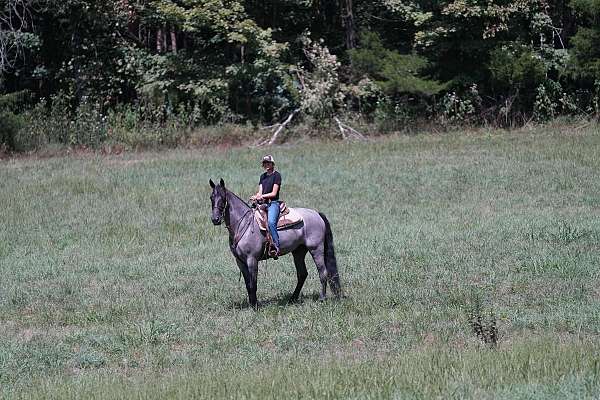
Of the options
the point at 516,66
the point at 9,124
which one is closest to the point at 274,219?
the point at 9,124

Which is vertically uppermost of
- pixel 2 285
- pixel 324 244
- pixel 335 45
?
pixel 335 45

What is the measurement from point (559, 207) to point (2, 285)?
12.7m

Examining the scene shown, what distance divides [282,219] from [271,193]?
1.50 ft

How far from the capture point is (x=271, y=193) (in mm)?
13875

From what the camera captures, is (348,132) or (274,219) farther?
(348,132)

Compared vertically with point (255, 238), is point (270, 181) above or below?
above

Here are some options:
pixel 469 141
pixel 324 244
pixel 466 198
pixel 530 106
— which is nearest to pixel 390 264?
pixel 324 244

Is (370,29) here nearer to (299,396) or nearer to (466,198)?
(466,198)

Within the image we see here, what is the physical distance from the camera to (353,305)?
13695mm

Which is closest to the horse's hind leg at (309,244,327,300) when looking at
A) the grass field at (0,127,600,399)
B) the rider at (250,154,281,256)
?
the grass field at (0,127,600,399)

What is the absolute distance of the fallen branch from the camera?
3550 cm

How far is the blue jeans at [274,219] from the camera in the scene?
13.9 metres

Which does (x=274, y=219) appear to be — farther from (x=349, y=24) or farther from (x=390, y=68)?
(x=349, y=24)

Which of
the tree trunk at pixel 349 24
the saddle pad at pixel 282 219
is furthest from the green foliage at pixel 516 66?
the saddle pad at pixel 282 219
